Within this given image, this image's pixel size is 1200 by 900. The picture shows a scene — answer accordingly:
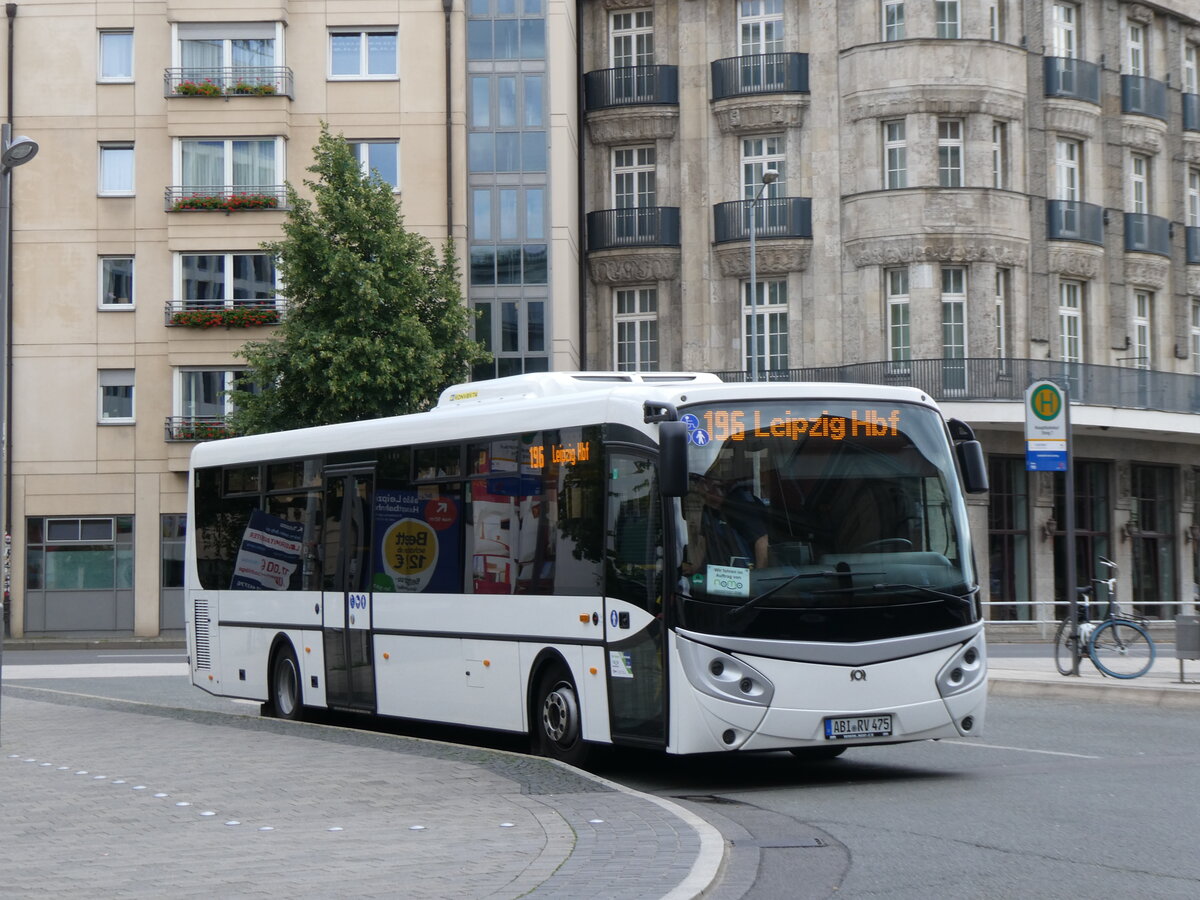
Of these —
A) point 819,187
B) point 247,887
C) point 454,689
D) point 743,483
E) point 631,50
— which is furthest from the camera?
point 631,50

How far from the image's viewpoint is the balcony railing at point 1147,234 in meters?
45.0

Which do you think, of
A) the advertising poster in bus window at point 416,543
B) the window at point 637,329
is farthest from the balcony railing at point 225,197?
the advertising poster in bus window at point 416,543

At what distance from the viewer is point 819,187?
141 ft

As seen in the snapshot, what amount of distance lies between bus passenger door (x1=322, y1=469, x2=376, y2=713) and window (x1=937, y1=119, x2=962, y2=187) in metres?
26.9

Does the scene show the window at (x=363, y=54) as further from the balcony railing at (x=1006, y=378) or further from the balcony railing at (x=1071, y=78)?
the balcony railing at (x=1071, y=78)

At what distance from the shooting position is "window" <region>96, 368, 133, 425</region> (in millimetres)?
45469

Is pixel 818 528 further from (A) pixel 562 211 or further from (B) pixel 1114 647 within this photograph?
(A) pixel 562 211

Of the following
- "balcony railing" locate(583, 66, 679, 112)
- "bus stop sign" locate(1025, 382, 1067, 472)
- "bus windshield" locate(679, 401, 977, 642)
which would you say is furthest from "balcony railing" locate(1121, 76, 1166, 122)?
"bus windshield" locate(679, 401, 977, 642)

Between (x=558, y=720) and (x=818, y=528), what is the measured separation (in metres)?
2.74

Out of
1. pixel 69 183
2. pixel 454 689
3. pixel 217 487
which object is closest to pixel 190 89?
pixel 69 183

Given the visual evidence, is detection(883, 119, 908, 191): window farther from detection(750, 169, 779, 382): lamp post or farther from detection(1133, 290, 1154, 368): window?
detection(1133, 290, 1154, 368): window

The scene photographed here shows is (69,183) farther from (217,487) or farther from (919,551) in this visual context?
(919,551)

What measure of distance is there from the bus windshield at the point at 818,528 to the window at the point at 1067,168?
3241 cm

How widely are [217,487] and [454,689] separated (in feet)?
19.8
